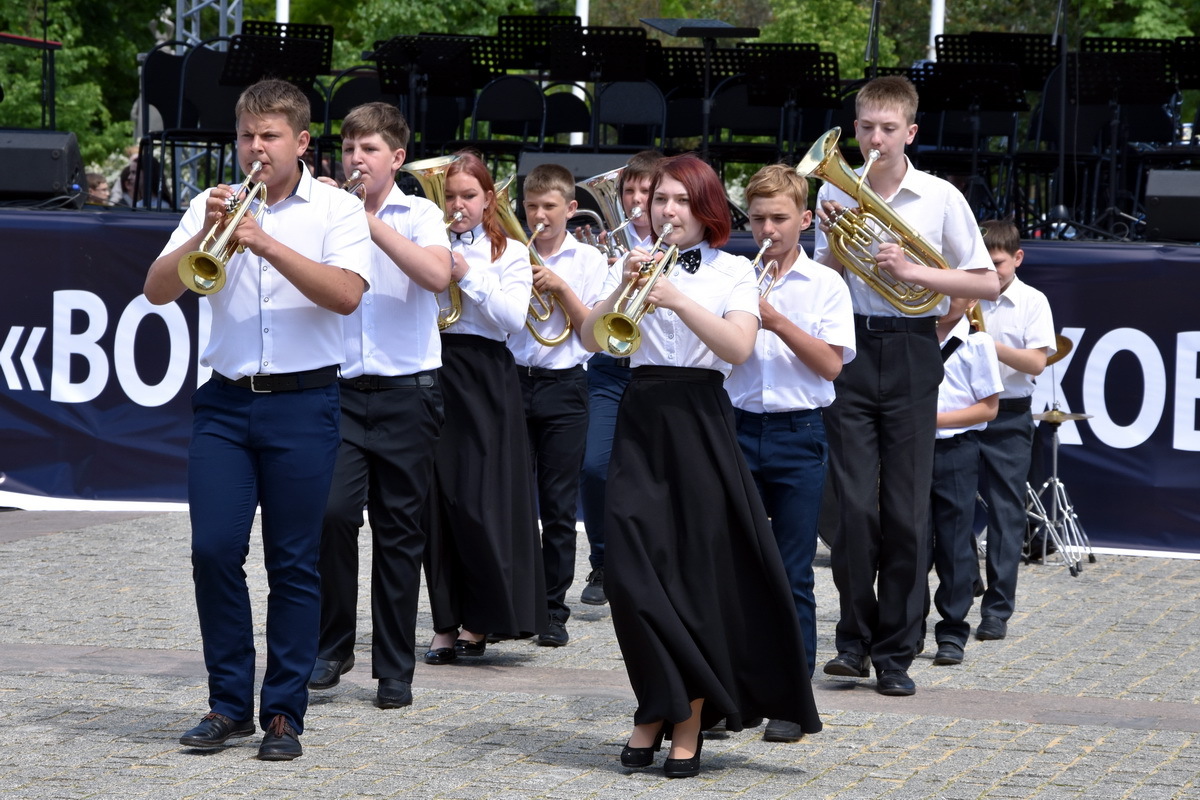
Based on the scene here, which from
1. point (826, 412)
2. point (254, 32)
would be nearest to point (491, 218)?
point (826, 412)

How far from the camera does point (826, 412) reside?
6.39 m

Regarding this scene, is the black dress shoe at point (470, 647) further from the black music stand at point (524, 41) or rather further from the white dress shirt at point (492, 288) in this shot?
the black music stand at point (524, 41)

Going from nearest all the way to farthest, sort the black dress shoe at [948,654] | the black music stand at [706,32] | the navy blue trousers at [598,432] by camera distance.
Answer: the black dress shoe at [948,654] → the navy blue trousers at [598,432] → the black music stand at [706,32]

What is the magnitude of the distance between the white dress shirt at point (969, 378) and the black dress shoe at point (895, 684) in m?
1.37

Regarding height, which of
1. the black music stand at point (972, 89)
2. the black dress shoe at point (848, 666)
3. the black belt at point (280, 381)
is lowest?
the black dress shoe at point (848, 666)

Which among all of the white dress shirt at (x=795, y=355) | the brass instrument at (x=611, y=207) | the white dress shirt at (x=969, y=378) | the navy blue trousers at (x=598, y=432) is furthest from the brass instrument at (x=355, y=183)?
the white dress shirt at (x=969, y=378)

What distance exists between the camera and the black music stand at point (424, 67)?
12.9 m

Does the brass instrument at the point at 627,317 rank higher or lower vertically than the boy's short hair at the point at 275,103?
lower

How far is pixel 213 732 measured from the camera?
507 centimetres

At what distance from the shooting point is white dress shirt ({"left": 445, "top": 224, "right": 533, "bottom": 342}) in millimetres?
6379

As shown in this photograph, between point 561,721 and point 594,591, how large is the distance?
103 inches

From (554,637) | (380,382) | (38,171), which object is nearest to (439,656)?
(554,637)

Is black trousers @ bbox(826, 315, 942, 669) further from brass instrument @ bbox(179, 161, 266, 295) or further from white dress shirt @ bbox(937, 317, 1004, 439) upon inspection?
brass instrument @ bbox(179, 161, 266, 295)

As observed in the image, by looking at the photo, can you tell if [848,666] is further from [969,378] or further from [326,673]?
[326,673]
